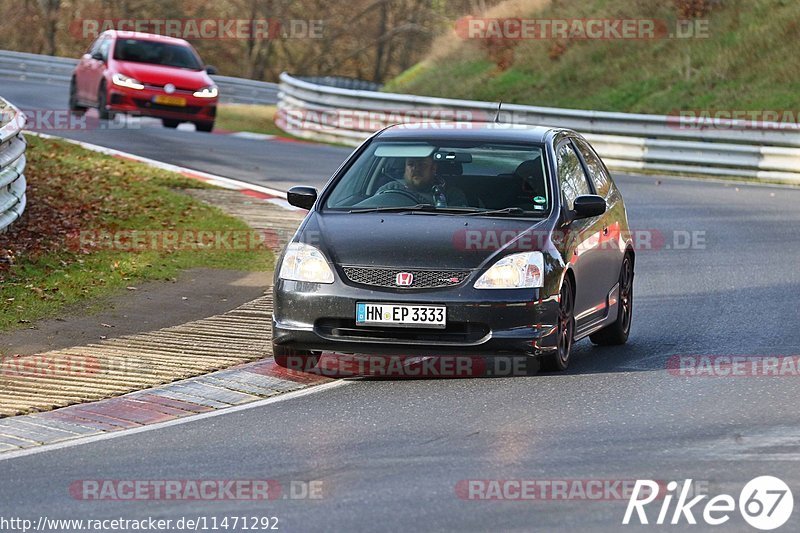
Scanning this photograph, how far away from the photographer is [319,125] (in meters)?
32.2

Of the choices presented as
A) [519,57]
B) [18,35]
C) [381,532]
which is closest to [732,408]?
[381,532]

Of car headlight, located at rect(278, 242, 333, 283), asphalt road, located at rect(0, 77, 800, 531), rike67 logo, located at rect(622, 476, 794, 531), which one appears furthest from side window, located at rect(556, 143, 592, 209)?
rike67 logo, located at rect(622, 476, 794, 531)

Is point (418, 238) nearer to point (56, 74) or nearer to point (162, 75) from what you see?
point (162, 75)

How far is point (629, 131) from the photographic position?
27812 mm

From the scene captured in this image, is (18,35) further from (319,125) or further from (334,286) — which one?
(334,286)

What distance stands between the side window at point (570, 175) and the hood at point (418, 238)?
624 millimetres

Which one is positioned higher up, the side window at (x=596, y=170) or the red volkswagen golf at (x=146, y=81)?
the side window at (x=596, y=170)

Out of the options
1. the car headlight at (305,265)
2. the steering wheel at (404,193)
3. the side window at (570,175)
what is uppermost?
the side window at (570,175)

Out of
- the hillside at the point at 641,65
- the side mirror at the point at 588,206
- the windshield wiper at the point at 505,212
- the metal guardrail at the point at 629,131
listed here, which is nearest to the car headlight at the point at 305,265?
the windshield wiper at the point at 505,212

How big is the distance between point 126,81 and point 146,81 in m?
0.37

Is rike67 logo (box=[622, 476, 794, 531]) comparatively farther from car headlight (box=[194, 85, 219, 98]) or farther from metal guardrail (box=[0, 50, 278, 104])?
metal guardrail (box=[0, 50, 278, 104])

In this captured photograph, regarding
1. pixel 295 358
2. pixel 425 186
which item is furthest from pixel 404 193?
pixel 295 358

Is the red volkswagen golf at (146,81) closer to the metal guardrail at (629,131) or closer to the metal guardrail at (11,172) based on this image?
the metal guardrail at (629,131)

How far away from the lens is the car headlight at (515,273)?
9570 mm
